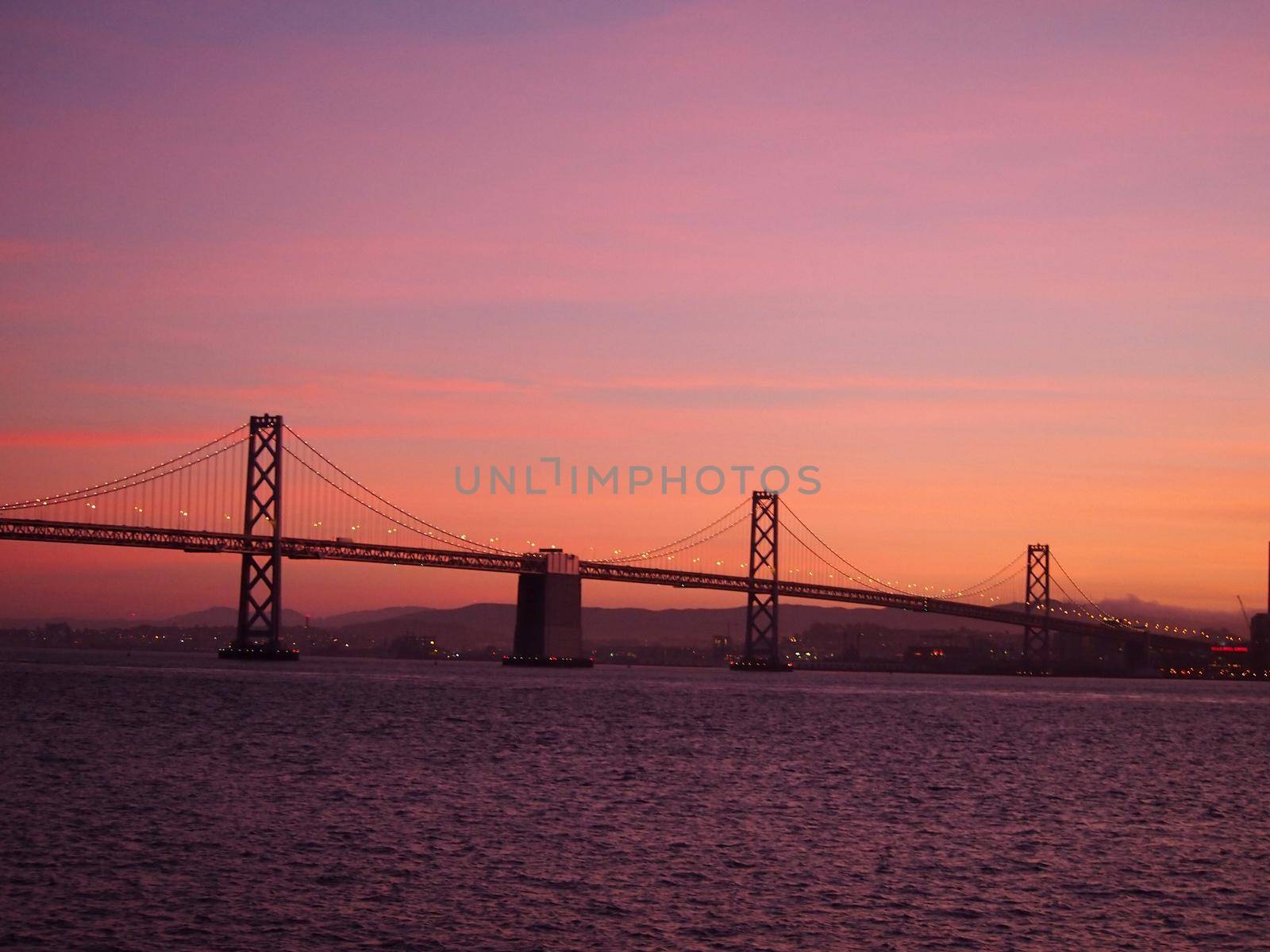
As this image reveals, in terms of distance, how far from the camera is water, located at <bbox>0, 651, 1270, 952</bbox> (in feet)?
52.3

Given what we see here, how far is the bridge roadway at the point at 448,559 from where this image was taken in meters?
76.7

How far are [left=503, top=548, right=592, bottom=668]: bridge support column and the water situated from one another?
4883cm

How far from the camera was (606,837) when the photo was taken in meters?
22.0

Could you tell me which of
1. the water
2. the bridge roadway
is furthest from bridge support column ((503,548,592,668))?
the water

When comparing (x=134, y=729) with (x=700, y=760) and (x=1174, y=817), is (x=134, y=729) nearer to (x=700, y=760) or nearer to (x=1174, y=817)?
(x=700, y=760)

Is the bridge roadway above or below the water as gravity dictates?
above

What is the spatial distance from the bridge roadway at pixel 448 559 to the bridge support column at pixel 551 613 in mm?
939

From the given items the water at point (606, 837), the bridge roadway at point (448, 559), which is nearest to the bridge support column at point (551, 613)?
the bridge roadway at point (448, 559)

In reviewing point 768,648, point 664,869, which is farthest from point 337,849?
point 768,648

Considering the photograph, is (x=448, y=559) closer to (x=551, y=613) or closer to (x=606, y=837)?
(x=551, y=613)

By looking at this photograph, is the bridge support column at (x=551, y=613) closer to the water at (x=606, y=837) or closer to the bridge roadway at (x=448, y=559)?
the bridge roadway at (x=448, y=559)

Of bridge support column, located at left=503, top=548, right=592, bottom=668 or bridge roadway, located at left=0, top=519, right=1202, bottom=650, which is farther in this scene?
bridge support column, located at left=503, top=548, right=592, bottom=668

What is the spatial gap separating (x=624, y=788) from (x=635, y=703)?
34621 mm

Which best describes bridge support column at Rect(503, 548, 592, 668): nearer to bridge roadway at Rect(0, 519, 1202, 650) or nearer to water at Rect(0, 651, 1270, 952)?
bridge roadway at Rect(0, 519, 1202, 650)
